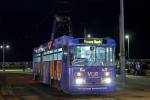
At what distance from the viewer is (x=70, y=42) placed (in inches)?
947

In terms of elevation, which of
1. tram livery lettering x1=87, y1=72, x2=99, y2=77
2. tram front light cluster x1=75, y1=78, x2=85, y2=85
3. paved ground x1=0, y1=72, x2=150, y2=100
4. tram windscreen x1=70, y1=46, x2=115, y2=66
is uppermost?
tram windscreen x1=70, y1=46, x2=115, y2=66

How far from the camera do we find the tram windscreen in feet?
78.6

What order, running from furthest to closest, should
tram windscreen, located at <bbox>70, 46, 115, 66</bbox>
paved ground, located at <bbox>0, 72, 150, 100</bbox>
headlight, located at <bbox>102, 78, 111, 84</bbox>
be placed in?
headlight, located at <bbox>102, 78, 111, 84</bbox> < tram windscreen, located at <bbox>70, 46, 115, 66</bbox> < paved ground, located at <bbox>0, 72, 150, 100</bbox>

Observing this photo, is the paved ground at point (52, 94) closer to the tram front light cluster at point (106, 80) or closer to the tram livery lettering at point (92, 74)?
the tram front light cluster at point (106, 80)

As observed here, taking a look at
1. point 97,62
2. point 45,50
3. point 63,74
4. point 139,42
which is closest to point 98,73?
point 97,62

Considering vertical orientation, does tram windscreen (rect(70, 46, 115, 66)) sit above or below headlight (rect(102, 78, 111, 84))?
above

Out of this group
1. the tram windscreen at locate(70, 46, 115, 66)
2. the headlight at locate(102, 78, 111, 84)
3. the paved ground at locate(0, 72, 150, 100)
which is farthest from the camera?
the headlight at locate(102, 78, 111, 84)

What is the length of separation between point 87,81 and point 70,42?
224cm

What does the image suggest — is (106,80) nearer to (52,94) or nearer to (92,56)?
(92,56)

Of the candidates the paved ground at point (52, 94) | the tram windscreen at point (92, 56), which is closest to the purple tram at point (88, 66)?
the tram windscreen at point (92, 56)

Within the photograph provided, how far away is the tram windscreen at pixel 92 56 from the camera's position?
78.6 ft

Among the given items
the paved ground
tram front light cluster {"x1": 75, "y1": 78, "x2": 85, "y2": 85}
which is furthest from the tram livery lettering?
the paved ground

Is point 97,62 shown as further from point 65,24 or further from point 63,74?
point 65,24

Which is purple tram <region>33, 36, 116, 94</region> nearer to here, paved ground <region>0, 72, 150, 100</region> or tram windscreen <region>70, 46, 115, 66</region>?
tram windscreen <region>70, 46, 115, 66</region>
